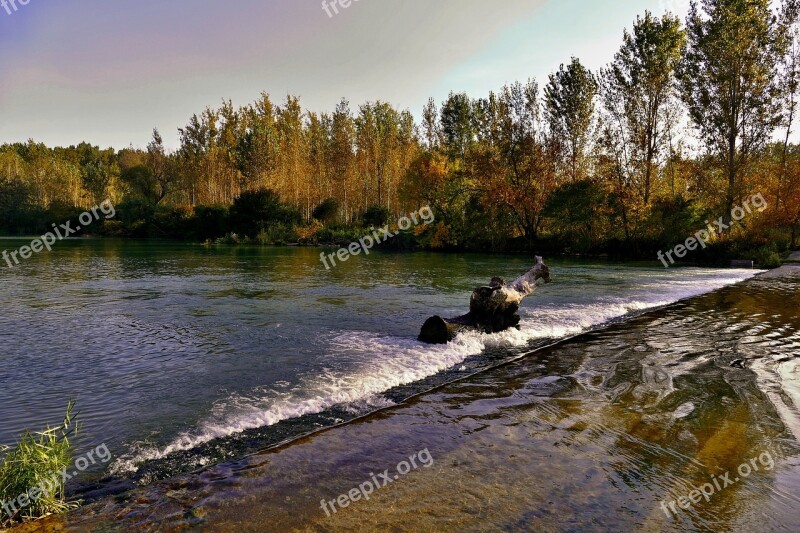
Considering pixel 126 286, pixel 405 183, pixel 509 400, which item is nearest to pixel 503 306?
pixel 509 400

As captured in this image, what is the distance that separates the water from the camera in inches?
205

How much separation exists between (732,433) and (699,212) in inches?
1234

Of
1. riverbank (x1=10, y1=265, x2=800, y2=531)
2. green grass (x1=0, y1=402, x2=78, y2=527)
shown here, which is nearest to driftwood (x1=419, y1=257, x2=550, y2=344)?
riverbank (x1=10, y1=265, x2=800, y2=531)

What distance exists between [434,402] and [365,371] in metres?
1.54

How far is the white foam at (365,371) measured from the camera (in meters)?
5.17

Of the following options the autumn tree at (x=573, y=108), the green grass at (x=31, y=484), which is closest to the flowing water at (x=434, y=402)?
the green grass at (x=31, y=484)

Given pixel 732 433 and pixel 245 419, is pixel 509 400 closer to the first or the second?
pixel 732 433

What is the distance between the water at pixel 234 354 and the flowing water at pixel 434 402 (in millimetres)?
45

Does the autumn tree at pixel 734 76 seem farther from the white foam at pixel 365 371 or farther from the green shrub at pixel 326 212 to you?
the green shrub at pixel 326 212

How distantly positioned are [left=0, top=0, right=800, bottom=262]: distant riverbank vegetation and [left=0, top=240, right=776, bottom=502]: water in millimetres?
18607

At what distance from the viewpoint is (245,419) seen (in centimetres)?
538

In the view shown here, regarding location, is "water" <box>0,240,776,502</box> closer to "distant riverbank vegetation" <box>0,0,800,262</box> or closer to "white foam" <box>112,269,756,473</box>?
"white foam" <box>112,269,756,473</box>

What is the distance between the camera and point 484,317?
9.66 m

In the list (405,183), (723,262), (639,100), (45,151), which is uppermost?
(45,151)
